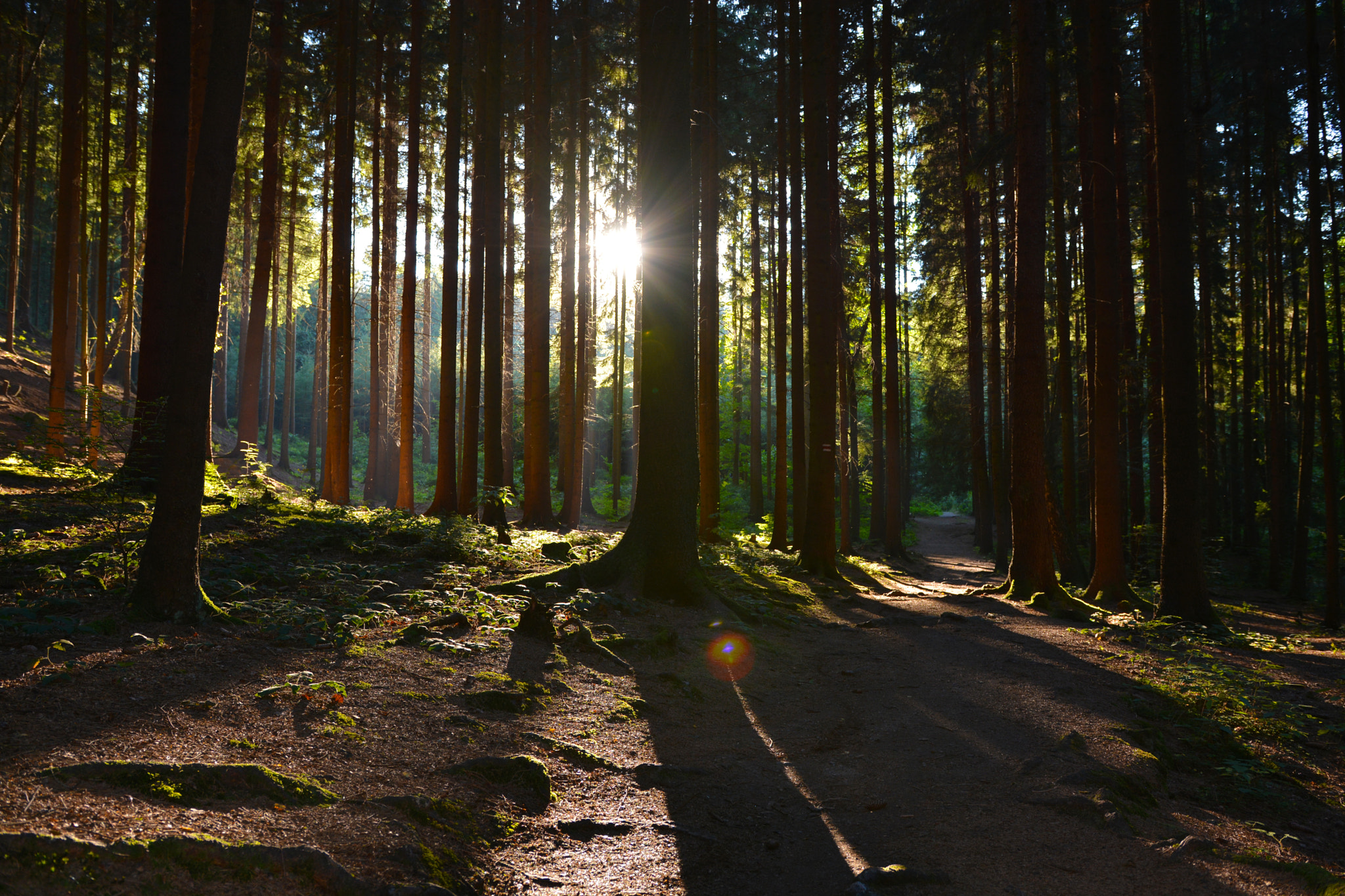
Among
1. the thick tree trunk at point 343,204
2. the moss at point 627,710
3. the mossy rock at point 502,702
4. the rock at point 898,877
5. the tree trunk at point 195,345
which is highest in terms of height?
the thick tree trunk at point 343,204

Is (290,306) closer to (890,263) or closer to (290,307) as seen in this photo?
(290,307)

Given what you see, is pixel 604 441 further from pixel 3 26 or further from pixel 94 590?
pixel 94 590

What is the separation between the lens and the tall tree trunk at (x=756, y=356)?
22344mm

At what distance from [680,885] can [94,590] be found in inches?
201

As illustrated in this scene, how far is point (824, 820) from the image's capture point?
13.5ft

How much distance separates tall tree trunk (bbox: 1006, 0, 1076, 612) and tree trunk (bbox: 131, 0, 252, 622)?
1107 centimetres

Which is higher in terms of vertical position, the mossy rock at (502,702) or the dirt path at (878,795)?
the mossy rock at (502,702)

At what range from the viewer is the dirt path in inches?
133

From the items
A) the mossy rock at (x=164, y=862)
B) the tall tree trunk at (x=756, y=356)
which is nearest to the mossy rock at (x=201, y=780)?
the mossy rock at (x=164, y=862)

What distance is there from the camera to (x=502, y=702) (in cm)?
502

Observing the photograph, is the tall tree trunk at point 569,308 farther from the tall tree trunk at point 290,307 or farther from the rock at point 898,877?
the rock at point 898,877

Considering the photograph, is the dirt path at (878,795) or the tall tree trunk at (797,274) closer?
the dirt path at (878,795)

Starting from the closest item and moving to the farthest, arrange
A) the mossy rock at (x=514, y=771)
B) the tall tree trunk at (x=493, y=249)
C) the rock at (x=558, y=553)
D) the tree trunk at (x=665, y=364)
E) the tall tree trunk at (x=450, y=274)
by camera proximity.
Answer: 1. the mossy rock at (x=514, y=771)
2. the tree trunk at (x=665, y=364)
3. the rock at (x=558, y=553)
4. the tall tree trunk at (x=493, y=249)
5. the tall tree trunk at (x=450, y=274)

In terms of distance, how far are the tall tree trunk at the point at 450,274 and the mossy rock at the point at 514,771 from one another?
35.1ft
